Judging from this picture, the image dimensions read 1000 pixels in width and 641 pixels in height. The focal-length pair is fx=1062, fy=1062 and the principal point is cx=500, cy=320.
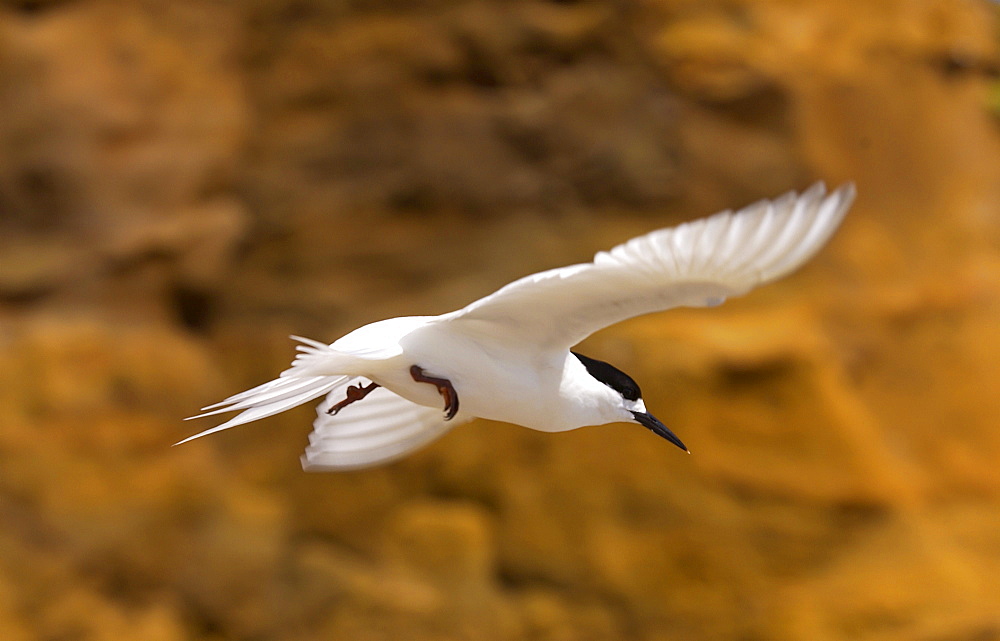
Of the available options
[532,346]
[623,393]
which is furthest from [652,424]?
[532,346]

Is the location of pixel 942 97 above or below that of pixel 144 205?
above

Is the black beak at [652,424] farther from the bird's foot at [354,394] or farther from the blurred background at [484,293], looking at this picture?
the blurred background at [484,293]

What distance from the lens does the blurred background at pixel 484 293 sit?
489cm

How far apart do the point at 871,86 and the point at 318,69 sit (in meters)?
2.80

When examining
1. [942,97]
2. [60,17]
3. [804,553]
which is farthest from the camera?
[60,17]

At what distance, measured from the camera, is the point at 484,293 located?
511 cm

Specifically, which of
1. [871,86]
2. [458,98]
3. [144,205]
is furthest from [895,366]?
[144,205]

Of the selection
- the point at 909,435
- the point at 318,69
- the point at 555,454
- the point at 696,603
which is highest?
the point at 318,69

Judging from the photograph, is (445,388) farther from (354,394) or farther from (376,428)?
(376,428)

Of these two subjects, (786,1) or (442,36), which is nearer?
(786,1)

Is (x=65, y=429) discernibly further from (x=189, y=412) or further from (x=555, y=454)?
(x=555, y=454)

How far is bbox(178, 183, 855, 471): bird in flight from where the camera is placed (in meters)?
1.87

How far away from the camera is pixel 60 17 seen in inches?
219

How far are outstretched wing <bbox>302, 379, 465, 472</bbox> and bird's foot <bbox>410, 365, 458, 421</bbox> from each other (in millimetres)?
560
